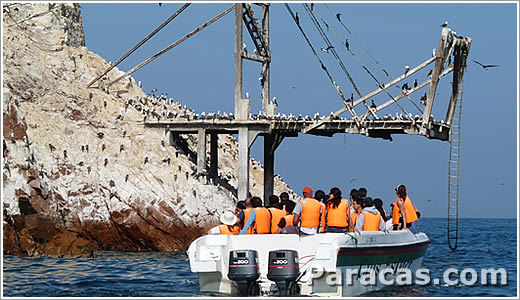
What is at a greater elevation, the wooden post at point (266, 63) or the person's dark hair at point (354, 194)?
the wooden post at point (266, 63)

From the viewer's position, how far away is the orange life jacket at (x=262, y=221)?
78.1 ft

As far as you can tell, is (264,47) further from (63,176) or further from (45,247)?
(45,247)

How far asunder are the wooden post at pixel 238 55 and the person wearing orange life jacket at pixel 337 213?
64.4 feet

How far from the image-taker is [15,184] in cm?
3553

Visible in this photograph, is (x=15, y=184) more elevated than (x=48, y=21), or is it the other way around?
(x=48, y=21)

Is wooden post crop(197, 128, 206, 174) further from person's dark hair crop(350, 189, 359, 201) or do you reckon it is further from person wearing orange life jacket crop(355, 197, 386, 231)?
person wearing orange life jacket crop(355, 197, 386, 231)

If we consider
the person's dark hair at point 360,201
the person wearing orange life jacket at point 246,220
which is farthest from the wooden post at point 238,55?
the person wearing orange life jacket at point 246,220

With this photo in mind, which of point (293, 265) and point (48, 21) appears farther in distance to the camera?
point (48, 21)

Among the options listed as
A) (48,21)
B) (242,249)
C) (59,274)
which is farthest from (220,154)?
(242,249)

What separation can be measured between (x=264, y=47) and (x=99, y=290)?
23.3 meters

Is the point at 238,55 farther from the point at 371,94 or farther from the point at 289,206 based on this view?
the point at 289,206

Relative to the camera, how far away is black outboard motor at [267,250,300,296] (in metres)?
22.3

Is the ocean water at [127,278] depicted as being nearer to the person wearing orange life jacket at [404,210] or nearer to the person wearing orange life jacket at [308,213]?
the person wearing orange life jacket at [404,210]

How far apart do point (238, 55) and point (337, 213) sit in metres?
21.1
